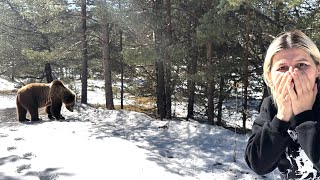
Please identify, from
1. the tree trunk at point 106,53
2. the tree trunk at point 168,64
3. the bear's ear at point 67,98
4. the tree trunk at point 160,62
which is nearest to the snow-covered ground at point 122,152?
the bear's ear at point 67,98

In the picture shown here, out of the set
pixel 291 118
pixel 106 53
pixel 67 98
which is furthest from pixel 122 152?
pixel 106 53

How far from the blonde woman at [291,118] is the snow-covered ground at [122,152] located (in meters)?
4.05

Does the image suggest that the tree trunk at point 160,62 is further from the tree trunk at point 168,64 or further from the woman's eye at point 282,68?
the woman's eye at point 282,68

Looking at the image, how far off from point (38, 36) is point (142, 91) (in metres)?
8.28

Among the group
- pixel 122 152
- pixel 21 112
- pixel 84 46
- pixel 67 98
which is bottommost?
pixel 122 152

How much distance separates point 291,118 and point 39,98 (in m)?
→ 11.1

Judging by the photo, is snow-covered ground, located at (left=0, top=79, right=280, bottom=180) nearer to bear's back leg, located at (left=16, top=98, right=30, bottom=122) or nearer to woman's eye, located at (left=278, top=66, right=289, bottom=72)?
bear's back leg, located at (left=16, top=98, right=30, bottom=122)

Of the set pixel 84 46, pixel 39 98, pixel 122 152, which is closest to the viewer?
pixel 122 152

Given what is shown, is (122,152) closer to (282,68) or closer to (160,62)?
(282,68)

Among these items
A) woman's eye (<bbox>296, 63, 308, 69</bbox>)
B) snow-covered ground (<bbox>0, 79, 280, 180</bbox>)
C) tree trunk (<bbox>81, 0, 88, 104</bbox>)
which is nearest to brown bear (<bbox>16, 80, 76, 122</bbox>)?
snow-covered ground (<bbox>0, 79, 280, 180</bbox>)

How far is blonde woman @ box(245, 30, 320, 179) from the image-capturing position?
166 cm

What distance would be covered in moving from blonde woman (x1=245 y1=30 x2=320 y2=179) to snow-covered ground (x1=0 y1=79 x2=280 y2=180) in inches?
Answer: 159

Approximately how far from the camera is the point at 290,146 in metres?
1.81

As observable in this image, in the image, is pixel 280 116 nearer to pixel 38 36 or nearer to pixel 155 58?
pixel 155 58
